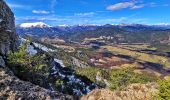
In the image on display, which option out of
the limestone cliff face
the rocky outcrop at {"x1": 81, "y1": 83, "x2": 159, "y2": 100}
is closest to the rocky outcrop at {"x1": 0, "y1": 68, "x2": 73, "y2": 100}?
the rocky outcrop at {"x1": 81, "y1": 83, "x2": 159, "y2": 100}

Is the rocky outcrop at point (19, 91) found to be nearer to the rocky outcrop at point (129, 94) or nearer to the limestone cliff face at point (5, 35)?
the rocky outcrop at point (129, 94)

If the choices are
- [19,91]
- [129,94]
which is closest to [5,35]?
[129,94]

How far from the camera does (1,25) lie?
117938 millimetres

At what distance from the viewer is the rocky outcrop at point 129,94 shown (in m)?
88.4

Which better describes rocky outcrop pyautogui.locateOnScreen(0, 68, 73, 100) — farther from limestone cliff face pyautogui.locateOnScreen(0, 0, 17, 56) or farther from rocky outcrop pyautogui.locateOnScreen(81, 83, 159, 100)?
limestone cliff face pyautogui.locateOnScreen(0, 0, 17, 56)

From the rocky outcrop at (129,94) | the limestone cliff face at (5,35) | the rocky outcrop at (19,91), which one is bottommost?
the rocky outcrop at (129,94)

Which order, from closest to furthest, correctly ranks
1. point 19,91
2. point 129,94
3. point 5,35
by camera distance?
point 19,91 < point 129,94 < point 5,35

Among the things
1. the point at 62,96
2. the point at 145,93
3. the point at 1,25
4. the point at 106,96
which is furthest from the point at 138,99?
the point at 1,25

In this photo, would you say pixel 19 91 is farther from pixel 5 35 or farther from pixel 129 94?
pixel 5 35

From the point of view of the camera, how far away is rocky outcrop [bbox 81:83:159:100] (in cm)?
8838

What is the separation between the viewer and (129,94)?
91375 millimetres

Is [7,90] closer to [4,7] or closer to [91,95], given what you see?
[91,95]

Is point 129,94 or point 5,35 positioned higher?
point 5,35

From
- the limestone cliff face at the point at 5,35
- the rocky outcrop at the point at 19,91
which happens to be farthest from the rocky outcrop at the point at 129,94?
the limestone cliff face at the point at 5,35
